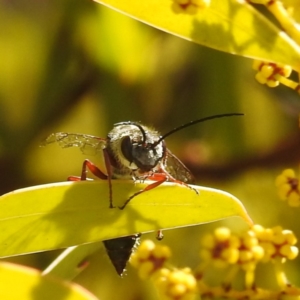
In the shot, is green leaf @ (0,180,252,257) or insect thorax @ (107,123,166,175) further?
insect thorax @ (107,123,166,175)

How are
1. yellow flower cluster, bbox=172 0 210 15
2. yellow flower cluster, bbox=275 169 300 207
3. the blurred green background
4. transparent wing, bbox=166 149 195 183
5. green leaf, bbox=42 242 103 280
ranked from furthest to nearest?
the blurred green background < transparent wing, bbox=166 149 195 183 < green leaf, bbox=42 242 103 280 < yellow flower cluster, bbox=275 169 300 207 < yellow flower cluster, bbox=172 0 210 15

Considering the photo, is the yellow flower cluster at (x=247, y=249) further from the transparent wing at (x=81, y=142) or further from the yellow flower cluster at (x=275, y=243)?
the transparent wing at (x=81, y=142)

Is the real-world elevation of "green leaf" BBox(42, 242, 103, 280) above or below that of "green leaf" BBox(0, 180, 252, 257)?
below

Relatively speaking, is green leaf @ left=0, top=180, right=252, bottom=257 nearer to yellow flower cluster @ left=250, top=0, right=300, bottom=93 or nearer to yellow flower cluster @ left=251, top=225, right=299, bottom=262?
yellow flower cluster @ left=251, top=225, right=299, bottom=262

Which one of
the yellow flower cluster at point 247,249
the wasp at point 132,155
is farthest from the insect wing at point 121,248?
the yellow flower cluster at point 247,249

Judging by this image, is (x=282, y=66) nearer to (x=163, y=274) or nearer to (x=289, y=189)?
(x=289, y=189)

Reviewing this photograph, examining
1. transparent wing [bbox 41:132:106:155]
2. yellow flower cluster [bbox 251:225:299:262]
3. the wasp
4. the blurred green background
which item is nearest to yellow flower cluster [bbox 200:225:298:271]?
yellow flower cluster [bbox 251:225:299:262]

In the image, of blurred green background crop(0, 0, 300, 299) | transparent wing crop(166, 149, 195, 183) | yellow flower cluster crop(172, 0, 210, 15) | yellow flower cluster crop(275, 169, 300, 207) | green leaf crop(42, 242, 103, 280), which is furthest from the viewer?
blurred green background crop(0, 0, 300, 299)
